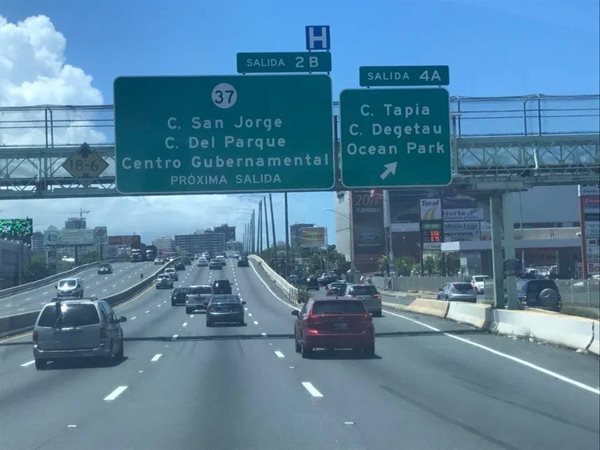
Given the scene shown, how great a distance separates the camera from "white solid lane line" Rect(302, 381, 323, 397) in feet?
49.2

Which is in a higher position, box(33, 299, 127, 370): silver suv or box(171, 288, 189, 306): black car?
box(33, 299, 127, 370): silver suv

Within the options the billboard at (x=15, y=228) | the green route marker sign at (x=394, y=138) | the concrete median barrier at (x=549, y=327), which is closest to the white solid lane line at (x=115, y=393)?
the green route marker sign at (x=394, y=138)

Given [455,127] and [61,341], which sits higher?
[455,127]

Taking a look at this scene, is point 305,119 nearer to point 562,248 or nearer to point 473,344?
point 473,344

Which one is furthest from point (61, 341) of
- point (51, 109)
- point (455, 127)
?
point (455, 127)

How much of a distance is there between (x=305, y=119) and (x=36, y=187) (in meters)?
10.8

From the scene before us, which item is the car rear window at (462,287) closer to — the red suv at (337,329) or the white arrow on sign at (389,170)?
the white arrow on sign at (389,170)

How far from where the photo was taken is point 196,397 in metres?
14.9

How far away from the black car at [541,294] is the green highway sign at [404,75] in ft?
49.9

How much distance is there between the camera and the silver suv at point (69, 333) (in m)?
21.2

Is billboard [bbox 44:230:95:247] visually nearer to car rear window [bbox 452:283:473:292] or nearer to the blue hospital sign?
car rear window [bbox 452:283:473:292]

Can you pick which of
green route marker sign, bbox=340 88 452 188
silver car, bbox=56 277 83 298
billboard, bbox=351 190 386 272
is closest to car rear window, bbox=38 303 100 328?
green route marker sign, bbox=340 88 452 188

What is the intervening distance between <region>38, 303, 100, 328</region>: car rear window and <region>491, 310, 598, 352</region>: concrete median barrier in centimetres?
1185

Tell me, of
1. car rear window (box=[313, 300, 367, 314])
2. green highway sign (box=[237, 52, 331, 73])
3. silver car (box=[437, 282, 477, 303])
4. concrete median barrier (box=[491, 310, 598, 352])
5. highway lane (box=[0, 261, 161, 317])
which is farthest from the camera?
highway lane (box=[0, 261, 161, 317])
